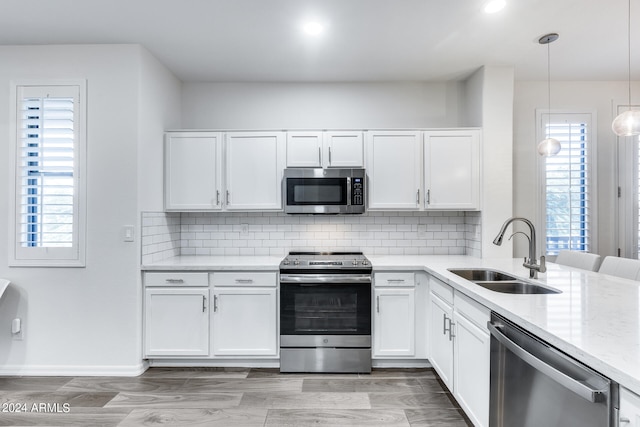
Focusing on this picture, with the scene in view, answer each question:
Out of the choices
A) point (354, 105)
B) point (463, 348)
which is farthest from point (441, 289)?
point (354, 105)

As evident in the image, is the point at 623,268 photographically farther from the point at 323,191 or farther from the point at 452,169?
the point at 323,191

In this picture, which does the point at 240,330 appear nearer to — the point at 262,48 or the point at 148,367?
the point at 148,367

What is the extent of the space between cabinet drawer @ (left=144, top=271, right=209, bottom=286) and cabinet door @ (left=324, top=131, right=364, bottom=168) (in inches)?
60.8

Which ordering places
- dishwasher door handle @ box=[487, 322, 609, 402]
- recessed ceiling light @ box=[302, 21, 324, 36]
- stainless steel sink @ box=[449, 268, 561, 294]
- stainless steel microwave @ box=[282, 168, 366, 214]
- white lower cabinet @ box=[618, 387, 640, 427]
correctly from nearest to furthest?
white lower cabinet @ box=[618, 387, 640, 427] → dishwasher door handle @ box=[487, 322, 609, 402] → stainless steel sink @ box=[449, 268, 561, 294] → recessed ceiling light @ box=[302, 21, 324, 36] → stainless steel microwave @ box=[282, 168, 366, 214]

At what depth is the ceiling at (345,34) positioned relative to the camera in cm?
241

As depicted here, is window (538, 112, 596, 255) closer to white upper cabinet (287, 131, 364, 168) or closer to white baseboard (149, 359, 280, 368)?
white upper cabinet (287, 131, 364, 168)

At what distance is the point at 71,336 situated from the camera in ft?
9.59

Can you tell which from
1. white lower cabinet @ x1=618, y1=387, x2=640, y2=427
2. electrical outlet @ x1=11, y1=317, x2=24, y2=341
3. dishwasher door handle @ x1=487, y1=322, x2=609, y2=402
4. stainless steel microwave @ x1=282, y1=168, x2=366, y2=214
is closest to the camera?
white lower cabinet @ x1=618, y1=387, x2=640, y2=427

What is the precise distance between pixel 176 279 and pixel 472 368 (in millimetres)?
2347

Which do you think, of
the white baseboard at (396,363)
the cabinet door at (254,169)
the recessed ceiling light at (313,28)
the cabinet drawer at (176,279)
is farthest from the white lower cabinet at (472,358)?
the recessed ceiling light at (313,28)

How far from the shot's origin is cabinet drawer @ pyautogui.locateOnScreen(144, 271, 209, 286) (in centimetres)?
301

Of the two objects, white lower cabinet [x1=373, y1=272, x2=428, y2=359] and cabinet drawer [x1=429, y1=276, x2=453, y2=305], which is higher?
cabinet drawer [x1=429, y1=276, x2=453, y2=305]

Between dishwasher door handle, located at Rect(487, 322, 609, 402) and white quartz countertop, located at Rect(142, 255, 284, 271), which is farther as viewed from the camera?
white quartz countertop, located at Rect(142, 255, 284, 271)

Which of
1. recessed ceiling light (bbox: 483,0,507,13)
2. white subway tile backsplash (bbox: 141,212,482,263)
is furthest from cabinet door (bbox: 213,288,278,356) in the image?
recessed ceiling light (bbox: 483,0,507,13)
